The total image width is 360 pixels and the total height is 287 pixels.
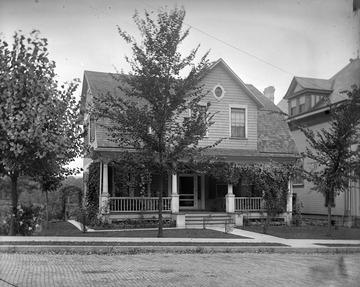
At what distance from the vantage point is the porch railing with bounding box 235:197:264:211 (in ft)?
64.7

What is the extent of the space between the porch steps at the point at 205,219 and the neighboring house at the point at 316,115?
14.1 ft

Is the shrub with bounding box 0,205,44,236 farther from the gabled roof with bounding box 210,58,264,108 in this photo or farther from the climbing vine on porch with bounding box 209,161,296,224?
the gabled roof with bounding box 210,58,264,108

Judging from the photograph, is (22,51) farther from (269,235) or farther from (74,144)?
(269,235)

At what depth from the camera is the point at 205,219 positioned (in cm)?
1809

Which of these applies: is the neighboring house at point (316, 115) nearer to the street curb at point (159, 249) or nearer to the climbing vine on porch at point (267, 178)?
the climbing vine on porch at point (267, 178)

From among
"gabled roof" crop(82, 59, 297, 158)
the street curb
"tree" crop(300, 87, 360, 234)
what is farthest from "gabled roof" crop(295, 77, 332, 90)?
the street curb

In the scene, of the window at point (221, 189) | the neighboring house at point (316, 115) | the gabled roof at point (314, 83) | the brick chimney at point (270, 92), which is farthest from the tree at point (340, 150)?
the brick chimney at point (270, 92)

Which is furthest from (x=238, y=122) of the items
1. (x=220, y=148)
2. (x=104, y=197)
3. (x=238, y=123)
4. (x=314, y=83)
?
(x=104, y=197)

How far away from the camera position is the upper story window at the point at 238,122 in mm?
20064

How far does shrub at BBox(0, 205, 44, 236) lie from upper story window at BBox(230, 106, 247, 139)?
932 cm

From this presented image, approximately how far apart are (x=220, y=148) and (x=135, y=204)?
4459 mm

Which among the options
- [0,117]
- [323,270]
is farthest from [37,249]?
[323,270]

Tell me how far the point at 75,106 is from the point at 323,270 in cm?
838

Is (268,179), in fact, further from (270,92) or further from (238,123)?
(270,92)
